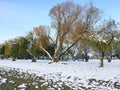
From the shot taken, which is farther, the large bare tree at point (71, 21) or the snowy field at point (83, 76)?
the large bare tree at point (71, 21)

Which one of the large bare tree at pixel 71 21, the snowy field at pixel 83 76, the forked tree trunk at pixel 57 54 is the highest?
the large bare tree at pixel 71 21

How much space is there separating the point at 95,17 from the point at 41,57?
6640cm

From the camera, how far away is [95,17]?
49938 millimetres

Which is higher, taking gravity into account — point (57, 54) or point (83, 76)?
point (57, 54)

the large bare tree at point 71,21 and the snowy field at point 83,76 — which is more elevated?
the large bare tree at point 71,21

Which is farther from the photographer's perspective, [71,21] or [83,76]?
[71,21]

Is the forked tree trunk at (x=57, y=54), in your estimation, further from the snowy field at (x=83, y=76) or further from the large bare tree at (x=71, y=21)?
the snowy field at (x=83, y=76)

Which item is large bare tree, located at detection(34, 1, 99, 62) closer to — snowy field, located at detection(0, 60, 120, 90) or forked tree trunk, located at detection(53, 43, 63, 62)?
forked tree trunk, located at detection(53, 43, 63, 62)

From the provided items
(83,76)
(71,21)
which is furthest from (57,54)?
(83,76)

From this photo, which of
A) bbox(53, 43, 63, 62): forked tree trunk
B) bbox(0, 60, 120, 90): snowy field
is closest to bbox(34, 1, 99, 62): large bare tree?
bbox(53, 43, 63, 62): forked tree trunk

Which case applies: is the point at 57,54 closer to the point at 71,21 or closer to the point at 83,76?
the point at 71,21

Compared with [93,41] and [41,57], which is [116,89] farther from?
[41,57]

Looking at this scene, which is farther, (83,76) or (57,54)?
(57,54)

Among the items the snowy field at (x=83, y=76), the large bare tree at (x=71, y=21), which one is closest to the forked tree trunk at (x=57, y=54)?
the large bare tree at (x=71, y=21)
